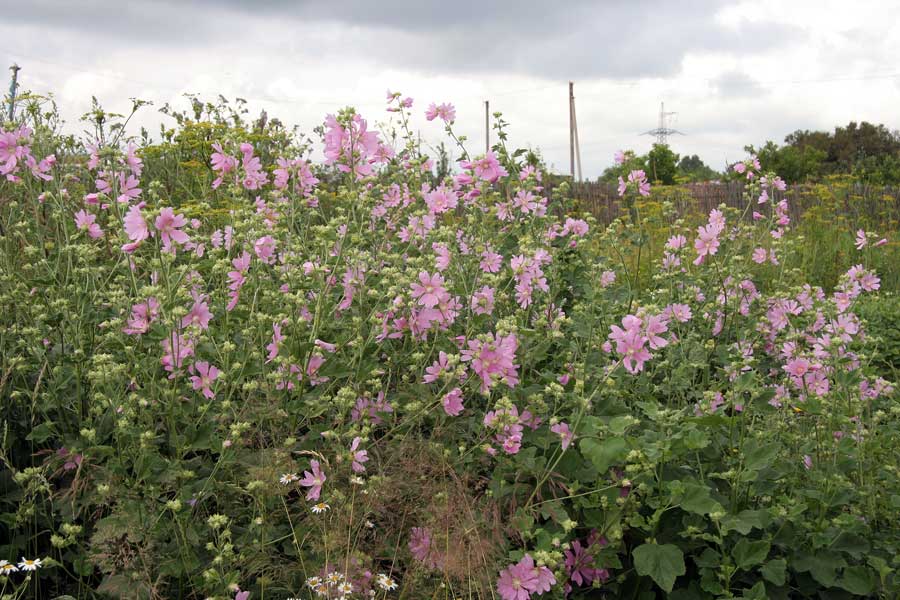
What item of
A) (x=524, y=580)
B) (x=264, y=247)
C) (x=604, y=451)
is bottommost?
→ (x=524, y=580)

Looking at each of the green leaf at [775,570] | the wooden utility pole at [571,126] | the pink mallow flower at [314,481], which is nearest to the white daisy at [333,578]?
the pink mallow flower at [314,481]

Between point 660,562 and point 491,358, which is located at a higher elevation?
point 491,358

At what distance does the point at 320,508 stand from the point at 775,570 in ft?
4.14

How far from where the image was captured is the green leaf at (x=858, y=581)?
7.59ft

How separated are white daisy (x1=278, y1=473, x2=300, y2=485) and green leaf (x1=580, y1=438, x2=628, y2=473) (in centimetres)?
76

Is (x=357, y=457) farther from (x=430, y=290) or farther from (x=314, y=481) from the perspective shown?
(x=430, y=290)

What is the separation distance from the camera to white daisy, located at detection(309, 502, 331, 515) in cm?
209

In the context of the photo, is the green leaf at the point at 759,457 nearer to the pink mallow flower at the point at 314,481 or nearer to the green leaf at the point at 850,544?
the green leaf at the point at 850,544

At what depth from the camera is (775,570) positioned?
2.28 metres

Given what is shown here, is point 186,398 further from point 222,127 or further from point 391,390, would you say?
point 222,127

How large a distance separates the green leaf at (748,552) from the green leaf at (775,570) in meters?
0.06

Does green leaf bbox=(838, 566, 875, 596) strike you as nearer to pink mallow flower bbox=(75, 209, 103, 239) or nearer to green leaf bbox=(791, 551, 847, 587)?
green leaf bbox=(791, 551, 847, 587)

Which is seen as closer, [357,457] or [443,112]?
[357,457]

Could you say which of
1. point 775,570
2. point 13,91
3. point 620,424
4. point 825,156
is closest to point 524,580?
point 620,424
